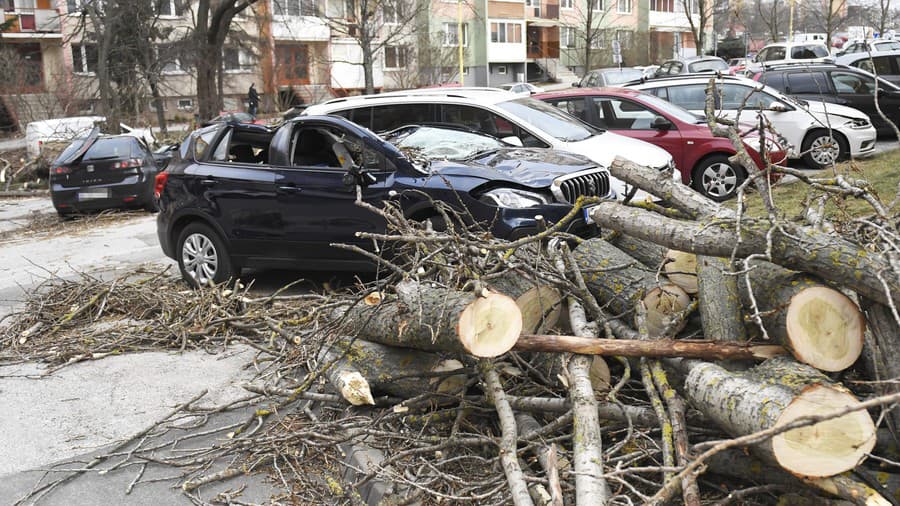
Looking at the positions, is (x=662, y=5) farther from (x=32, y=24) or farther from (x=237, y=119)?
(x=237, y=119)

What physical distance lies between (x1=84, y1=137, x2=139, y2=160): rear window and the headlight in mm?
11148

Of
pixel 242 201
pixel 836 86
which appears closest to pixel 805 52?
pixel 836 86

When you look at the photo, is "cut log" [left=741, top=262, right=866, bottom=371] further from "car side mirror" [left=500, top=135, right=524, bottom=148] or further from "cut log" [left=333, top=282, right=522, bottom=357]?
"car side mirror" [left=500, top=135, right=524, bottom=148]

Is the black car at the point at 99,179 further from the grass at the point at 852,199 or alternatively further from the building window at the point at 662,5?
the building window at the point at 662,5

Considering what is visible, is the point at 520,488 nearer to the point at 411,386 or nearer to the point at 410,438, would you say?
the point at 410,438

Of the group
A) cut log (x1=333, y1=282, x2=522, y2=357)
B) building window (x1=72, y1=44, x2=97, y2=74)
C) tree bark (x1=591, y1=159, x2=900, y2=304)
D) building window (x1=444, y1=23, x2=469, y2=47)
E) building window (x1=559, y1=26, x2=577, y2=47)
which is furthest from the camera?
building window (x1=559, y1=26, x2=577, y2=47)

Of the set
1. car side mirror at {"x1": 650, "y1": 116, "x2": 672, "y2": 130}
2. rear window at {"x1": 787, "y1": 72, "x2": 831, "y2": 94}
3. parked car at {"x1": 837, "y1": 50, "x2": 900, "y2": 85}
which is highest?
parked car at {"x1": 837, "y1": 50, "x2": 900, "y2": 85}

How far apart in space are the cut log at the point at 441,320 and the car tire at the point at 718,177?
27.4ft

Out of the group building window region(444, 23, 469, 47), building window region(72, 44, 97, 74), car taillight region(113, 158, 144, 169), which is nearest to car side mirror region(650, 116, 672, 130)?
car taillight region(113, 158, 144, 169)

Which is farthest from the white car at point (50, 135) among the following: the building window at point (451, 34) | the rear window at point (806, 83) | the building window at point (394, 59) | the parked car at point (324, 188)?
the building window at point (451, 34)

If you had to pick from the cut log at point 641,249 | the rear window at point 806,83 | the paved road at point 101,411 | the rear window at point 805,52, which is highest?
the rear window at point 805,52

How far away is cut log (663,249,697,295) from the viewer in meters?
5.21

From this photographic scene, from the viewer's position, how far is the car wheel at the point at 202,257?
8961 mm

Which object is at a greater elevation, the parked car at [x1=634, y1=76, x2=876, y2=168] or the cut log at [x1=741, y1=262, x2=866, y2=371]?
the parked car at [x1=634, y1=76, x2=876, y2=168]
